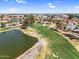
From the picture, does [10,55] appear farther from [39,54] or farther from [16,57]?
[39,54]

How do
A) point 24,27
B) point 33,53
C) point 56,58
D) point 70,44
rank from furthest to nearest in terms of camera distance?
point 24,27, point 70,44, point 33,53, point 56,58

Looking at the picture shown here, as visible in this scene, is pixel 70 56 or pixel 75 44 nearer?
pixel 70 56

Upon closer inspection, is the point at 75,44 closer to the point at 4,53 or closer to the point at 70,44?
the point at 70,44

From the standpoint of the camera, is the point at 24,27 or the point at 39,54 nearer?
the point at 39,54

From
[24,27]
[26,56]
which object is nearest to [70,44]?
[26,56]

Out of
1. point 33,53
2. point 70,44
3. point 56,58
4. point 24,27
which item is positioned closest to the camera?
point 56,58

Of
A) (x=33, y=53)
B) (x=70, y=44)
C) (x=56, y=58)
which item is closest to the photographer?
(x=56, y=58)

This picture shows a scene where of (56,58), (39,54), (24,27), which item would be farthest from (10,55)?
(24,27)

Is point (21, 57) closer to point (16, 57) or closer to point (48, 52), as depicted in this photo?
point (16, 57)
